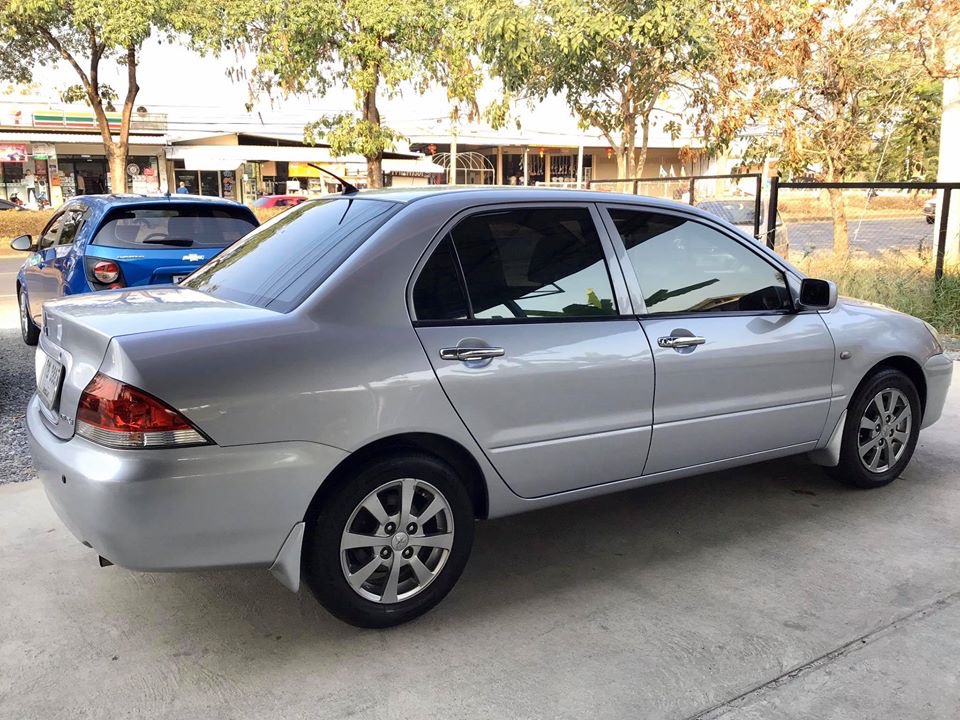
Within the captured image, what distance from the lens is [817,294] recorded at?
4348 mm

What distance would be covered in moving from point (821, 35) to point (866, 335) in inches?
468

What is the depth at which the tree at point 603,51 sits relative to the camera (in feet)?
50.9

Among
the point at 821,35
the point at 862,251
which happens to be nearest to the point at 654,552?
the point at 862,251

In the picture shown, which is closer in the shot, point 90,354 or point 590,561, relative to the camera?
point 90,354

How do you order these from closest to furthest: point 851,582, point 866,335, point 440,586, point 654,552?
A: point 440,586 → point 851,582 → point 654,552 → point 866,335

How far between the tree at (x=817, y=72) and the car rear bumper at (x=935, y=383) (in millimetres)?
11098

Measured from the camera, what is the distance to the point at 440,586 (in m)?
3.43

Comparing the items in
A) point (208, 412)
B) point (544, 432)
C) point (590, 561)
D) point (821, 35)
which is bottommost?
point (590, 561)

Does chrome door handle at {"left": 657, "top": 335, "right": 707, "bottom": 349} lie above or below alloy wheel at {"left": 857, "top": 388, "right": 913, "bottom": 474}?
above

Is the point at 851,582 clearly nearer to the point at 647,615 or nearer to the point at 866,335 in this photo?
the point at 647,615

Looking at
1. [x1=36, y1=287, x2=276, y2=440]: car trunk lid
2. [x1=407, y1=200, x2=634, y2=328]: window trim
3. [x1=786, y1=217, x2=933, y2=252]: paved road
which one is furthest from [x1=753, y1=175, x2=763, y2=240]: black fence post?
[x1=36, y1=287, x2=276, y2=440]: car trunk lid

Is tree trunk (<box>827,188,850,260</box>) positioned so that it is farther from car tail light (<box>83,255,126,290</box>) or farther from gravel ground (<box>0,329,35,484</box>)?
gravel ground (<box>0,329,35,484</box>)

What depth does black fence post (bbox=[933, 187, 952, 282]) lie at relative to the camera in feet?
32.0

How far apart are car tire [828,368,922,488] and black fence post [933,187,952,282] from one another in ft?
18.9
